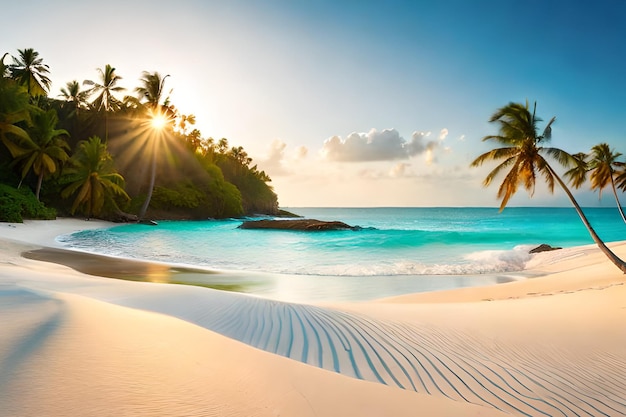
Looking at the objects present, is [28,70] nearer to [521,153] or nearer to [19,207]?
[19,207]

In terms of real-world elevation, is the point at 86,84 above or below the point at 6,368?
above

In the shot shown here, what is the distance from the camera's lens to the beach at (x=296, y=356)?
1.92 m

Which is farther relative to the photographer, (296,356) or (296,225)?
(296,225)

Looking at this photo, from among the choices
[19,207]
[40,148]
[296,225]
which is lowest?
[296,225]

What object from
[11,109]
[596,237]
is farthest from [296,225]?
[596,237]

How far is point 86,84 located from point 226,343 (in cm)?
4527

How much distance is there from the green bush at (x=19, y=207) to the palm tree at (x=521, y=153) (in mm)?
30079

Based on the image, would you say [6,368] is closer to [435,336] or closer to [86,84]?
[435,336]

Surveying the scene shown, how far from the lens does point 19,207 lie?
23562 mm

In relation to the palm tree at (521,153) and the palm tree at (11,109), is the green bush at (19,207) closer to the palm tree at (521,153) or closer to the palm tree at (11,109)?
the palm tree at (11,109)

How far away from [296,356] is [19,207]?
2921 centimetres

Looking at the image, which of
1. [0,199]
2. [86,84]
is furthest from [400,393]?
[86,84]

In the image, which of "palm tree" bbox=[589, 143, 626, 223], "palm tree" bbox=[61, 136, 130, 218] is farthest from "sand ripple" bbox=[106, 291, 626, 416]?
"palm tree" bbox=[61, 136, 130, 218]

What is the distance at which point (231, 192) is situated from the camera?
5278 centimetres
